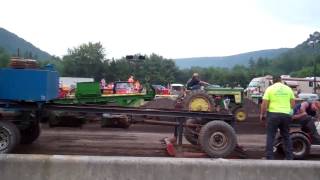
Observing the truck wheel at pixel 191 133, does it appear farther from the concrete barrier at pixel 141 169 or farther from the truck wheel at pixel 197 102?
the concrete barrier at pixel 141 169

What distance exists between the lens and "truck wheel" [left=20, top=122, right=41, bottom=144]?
1200 cm

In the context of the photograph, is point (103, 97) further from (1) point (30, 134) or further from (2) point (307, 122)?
(2) point (307, 122)

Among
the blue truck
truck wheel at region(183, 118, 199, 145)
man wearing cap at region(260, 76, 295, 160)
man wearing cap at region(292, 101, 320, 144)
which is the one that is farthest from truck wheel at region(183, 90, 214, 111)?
man wearing cap at region(260, 76, 295, 160)

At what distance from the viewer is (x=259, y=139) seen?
15.6 m

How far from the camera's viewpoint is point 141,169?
18.2 ft

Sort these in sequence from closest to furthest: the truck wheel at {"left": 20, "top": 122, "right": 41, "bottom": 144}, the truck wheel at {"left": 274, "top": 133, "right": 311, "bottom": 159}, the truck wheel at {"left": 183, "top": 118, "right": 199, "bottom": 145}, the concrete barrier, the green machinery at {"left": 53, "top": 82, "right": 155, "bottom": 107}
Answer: the concrete barrier → the truck wheel at {"left": 274, "top": 133, "right": 311, "bottom": 159} → the truck wheel at {"left": 183, "top": 118, "right": 199, "bottom": 145} → the truck wheel at {"left": 20, "top": 122, "right": 41, "bottom": 144} → the green machinery at {"left": 53, "top": 82, "right": 155, "bottom": 107}

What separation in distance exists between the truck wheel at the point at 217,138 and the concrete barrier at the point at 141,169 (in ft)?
17.8

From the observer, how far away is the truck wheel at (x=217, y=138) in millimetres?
11109

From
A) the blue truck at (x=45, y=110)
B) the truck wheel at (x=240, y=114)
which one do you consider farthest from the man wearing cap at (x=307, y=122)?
the truck wheel at (x=240, y=114)

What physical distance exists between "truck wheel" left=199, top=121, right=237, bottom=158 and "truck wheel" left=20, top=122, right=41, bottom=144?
12.4 feet

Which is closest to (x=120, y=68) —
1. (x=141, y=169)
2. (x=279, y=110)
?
(x=279, y=110)

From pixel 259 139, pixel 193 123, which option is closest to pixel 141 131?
pixel 259 139

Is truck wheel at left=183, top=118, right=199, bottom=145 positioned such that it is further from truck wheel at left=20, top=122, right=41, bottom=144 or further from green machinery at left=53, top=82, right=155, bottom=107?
green machinery at left=53, top=82, right=155, bottom=107

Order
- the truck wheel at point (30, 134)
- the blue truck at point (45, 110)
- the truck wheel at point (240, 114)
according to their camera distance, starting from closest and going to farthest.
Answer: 1. the blue truck at point (45, 110)
2. the truck wheel at point (30, 134)
3. the truck wheel at point (240, 114)
